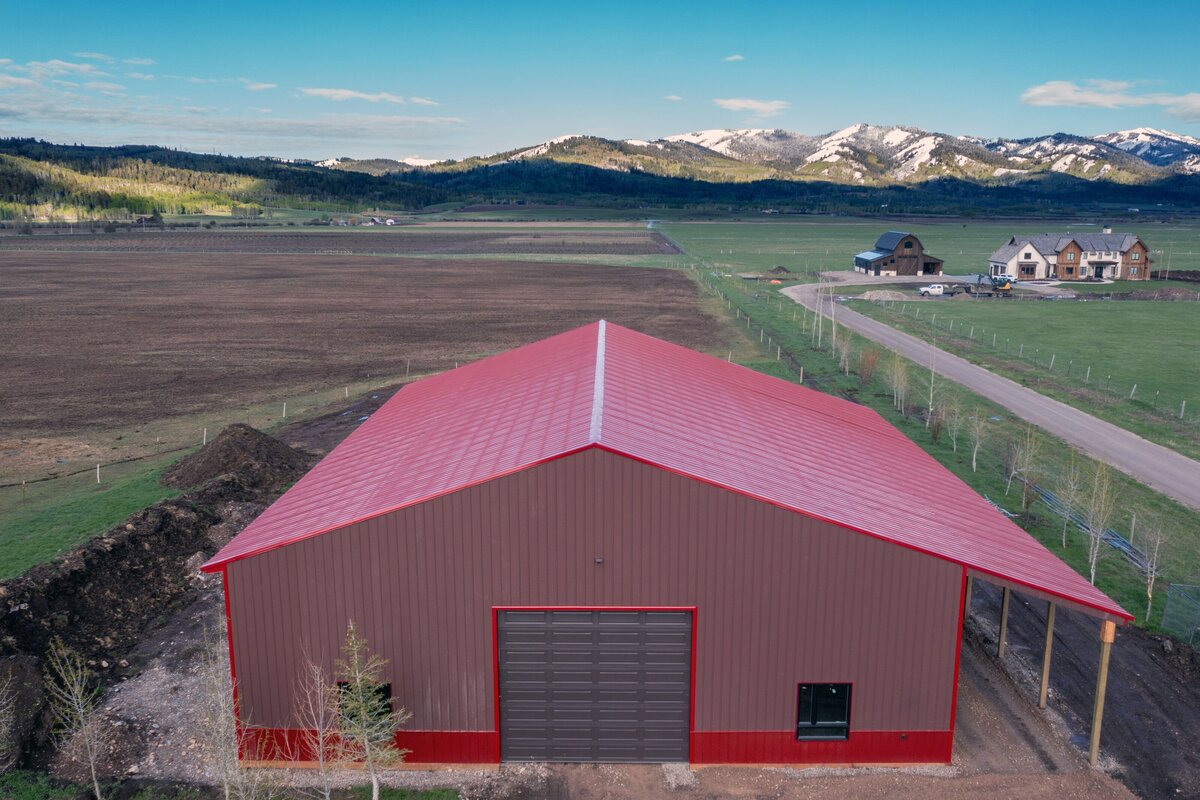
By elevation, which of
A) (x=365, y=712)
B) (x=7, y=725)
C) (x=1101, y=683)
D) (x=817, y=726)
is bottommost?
(x=817, y=726)

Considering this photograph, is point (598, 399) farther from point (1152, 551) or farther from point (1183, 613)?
point (1152, 551)

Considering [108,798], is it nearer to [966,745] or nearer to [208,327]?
[966,745]

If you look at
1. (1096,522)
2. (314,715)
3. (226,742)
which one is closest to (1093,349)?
(1096,522)

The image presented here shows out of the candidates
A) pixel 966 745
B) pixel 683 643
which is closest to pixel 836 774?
pixel 966 745

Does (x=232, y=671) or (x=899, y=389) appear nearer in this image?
(x=232, y=671)

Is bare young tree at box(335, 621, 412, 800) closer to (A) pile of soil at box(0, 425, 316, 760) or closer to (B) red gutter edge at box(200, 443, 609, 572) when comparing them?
(B) red gutter edge at box(200, 443, 609, 572)

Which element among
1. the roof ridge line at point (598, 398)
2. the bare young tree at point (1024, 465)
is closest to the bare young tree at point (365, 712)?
the roof ridge line at point (598, 398)

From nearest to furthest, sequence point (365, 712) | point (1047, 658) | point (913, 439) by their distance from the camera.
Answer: point (365, 712) < point (1047, 658) < point (913, 439)
